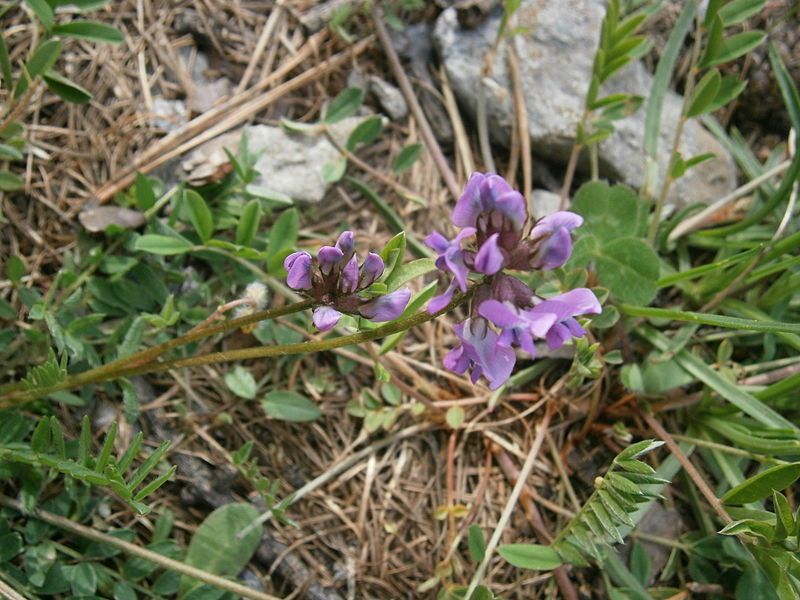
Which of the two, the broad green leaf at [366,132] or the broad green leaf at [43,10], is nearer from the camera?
the broad green leaf at [43,10]

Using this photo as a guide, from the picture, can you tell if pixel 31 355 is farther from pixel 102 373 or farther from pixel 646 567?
pixel 646 567

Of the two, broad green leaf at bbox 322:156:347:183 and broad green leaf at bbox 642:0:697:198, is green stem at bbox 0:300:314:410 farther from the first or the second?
broad green leaf at bbox 642:0:697:198

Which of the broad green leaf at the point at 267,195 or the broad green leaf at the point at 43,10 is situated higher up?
the broad green leaf at the point at 43,10

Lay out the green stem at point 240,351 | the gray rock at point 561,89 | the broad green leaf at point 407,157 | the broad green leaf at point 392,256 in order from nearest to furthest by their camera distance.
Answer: the green stem at point 240,351
the broad green leaf at point 392,256
the broad green leaf at point 407,157
the gray rock at point 561,89

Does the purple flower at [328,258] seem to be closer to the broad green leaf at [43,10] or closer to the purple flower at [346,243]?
the purple flower at [346,243]

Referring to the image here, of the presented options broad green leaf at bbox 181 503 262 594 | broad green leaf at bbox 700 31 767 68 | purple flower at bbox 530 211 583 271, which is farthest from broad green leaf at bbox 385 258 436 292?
broad green leaf at bbox 700 31 767 68

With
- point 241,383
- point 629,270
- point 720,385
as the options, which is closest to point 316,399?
point 241,383

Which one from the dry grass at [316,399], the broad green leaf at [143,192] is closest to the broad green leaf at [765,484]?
the dry grass at [316,399]
